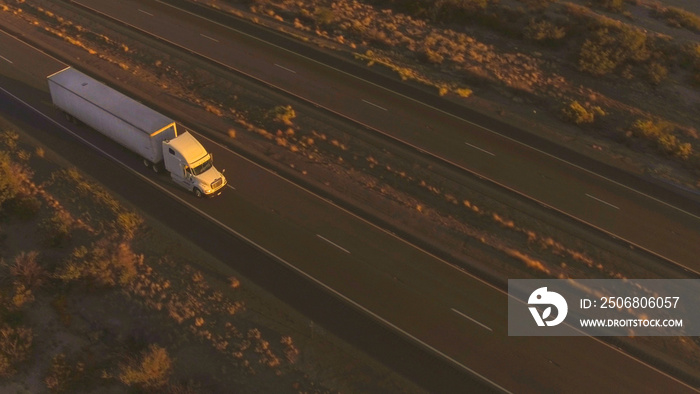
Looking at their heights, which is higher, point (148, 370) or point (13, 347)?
point (148, 370)

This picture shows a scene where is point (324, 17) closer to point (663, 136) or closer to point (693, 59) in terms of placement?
point (663, 136)

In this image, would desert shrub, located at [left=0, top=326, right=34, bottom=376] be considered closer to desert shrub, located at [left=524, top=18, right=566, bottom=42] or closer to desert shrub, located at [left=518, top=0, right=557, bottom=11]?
desert shrub, located at [left=524, top=18, right=566, bottom=42]

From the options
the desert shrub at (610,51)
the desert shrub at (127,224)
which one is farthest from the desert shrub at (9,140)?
the desert shrub at (610,51)

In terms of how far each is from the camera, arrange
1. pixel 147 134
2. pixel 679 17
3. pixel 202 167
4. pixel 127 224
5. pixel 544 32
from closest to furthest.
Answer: pixel 127 224
pixel 147 134
pixel 202 167
pixel 544 32
pixel 679 17

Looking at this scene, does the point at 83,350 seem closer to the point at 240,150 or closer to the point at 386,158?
the point at 240,150

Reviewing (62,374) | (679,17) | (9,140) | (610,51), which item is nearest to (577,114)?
(610,51)

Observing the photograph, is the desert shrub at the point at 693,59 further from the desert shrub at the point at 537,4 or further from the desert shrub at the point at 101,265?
the desert shrub at the point at 101,265
